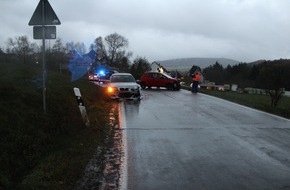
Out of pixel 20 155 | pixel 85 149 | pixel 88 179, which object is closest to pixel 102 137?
pixel 85 149

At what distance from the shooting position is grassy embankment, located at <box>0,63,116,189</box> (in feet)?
23.3

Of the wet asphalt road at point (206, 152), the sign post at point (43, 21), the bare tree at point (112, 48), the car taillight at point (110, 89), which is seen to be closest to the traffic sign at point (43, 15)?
the sign post at point (43, 21)

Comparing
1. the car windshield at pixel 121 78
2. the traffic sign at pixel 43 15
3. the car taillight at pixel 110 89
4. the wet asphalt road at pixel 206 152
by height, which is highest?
the traffic sign at pixel 43 15

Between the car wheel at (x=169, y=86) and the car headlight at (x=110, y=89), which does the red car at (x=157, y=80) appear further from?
the car headlight at (x=110, y=89)

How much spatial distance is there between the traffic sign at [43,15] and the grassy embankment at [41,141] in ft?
6.91

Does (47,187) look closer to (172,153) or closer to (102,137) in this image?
(172,153)

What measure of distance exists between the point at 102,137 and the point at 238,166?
4144mm

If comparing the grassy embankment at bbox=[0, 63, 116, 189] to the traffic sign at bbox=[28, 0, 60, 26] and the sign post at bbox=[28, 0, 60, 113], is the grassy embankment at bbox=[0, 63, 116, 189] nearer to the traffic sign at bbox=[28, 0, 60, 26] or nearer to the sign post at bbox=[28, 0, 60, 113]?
the sign post at bbox=[28, 0, 60, 113]

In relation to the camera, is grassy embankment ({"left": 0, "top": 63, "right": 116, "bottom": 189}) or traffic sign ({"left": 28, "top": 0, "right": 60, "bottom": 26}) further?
traffic sign ({"left": 28, "top": 0, "right": 60, "bottom": 26})

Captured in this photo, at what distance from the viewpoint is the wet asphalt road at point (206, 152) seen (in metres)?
7.06

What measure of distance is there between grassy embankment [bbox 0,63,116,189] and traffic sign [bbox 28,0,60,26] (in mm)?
2105

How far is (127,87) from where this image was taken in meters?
24.4

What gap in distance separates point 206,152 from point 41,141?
11.3 ft

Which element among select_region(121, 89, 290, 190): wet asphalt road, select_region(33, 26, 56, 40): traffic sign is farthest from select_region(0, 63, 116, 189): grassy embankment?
select_region(33, 26, 56, 40): traffic sign
